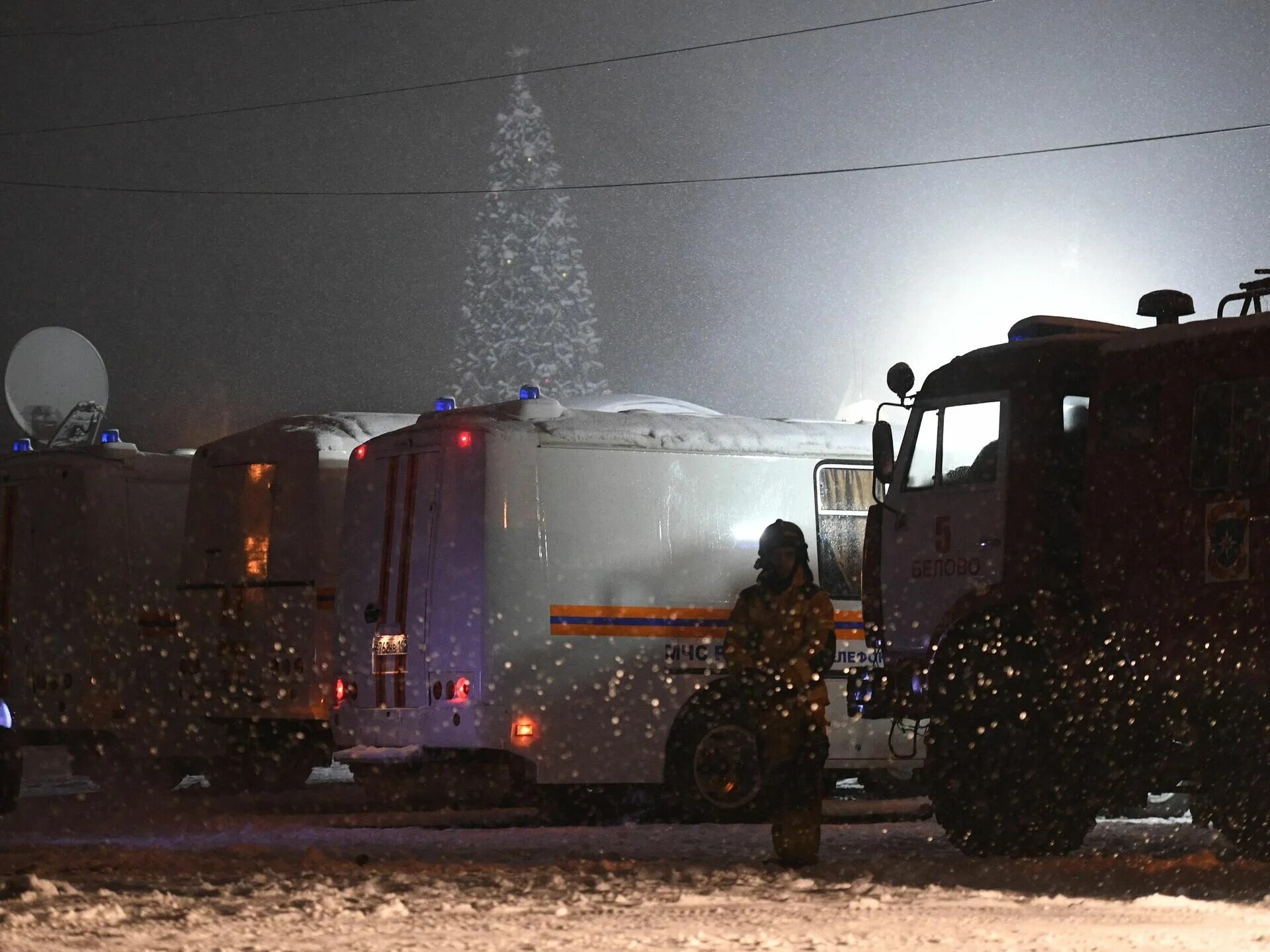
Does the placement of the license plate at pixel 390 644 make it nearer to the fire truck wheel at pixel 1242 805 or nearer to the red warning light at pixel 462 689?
the red warning light at pixel 462 689

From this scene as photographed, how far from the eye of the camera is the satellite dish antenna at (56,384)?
31328mm

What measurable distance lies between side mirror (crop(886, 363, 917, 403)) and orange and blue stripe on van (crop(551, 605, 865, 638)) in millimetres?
1602

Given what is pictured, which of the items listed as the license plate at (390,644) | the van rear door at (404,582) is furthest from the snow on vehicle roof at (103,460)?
the license plate at (390,644)

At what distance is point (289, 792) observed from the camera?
1722cm

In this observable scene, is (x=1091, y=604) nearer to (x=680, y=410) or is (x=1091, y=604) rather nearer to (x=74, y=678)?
(x=680, y=410)

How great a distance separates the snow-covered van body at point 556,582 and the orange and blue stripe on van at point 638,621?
13mm

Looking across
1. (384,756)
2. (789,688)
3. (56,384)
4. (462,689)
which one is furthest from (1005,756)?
(56,384)

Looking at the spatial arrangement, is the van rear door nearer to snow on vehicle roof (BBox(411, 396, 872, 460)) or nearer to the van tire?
snow on vehicle roof (BBox(411, 396, 872, 460))

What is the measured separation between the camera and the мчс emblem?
1048cm

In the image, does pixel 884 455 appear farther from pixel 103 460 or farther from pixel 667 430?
pixel 103 460

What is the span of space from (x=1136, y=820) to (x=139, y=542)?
27.3 feet

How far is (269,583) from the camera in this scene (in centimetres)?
1573

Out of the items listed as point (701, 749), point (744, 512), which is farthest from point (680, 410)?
point (701, 749)

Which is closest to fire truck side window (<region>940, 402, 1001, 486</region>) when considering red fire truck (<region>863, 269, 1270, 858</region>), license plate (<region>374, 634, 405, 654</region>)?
red fire truck (<region>863, 269, 1270, 858</region>)
